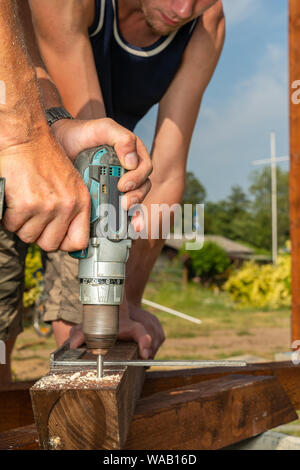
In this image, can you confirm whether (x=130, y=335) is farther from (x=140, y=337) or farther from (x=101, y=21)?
(x=101, y=21)

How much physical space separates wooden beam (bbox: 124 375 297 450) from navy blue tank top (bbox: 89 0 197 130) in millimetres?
1469

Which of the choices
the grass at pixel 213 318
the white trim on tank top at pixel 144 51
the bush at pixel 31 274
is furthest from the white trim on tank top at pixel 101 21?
the grass at pixel 213 318

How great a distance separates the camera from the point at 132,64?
238cm

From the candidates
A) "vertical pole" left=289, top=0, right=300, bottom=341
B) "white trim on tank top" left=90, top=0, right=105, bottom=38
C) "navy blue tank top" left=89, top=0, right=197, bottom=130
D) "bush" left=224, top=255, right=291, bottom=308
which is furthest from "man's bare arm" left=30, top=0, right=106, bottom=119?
"bush" left=224, top=255, right=291, bottom=308

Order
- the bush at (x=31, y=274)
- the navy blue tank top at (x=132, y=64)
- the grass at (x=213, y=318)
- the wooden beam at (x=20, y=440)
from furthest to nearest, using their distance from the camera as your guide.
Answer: the grass at (x=213, y=318) < the bush at (x=31, y=274) < the navy blue tank top at (x=132, y=64) < the wooden beam at (x=20, y=440)

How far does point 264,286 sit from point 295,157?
28.7ft

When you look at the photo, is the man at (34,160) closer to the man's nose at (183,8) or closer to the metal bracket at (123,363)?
the metal bracket at (123,363)

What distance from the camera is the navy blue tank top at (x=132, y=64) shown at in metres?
2.25

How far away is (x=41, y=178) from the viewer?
4.00 feet

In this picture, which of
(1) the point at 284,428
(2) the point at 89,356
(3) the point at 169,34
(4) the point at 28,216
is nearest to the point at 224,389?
(2) the point at 89,356

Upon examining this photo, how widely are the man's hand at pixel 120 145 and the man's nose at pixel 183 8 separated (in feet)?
2.97

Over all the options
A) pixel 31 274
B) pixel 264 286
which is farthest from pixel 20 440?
pixel 264 286

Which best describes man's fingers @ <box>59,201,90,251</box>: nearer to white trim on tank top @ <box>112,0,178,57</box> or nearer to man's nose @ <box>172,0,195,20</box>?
man's nose @ <box>172,0,195,20</box>

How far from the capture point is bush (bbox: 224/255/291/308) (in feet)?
36.1
